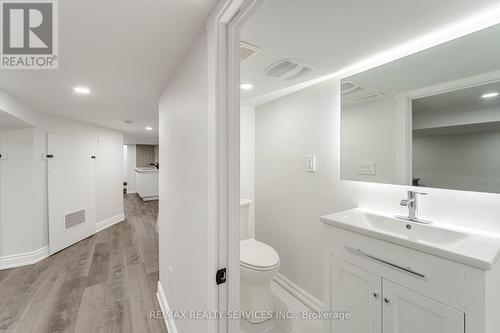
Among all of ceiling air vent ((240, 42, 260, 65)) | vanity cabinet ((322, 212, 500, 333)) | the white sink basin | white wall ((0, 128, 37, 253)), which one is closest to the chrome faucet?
the white sink basin

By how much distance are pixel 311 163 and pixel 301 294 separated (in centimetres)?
129

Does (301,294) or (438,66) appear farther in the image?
(301,294)

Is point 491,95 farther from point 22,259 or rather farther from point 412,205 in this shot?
point 22,259

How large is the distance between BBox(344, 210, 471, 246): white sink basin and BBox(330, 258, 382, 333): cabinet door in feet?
0.97

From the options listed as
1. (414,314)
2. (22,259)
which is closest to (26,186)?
(22,259)

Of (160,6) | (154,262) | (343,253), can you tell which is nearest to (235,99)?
(160,6)

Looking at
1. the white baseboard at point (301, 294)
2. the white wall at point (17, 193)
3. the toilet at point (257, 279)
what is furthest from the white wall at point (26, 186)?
the white baseboard at point (301, 294)

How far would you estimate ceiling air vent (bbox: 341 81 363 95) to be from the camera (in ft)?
5.41

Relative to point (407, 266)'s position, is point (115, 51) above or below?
above

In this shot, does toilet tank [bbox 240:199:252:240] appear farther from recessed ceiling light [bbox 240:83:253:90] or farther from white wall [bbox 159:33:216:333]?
recessed ceiling light [bbox 240:83:253:90]

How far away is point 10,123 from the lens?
2504 mm

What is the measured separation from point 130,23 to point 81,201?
3.60 meters

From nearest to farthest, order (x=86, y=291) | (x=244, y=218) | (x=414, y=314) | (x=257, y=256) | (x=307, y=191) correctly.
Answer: (x=414, y=314), (x=257, y=256), (x=307, y=191), (x=86, y=291), (x=244, y=218)

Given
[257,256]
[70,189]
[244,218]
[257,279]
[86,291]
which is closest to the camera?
[257,279]
